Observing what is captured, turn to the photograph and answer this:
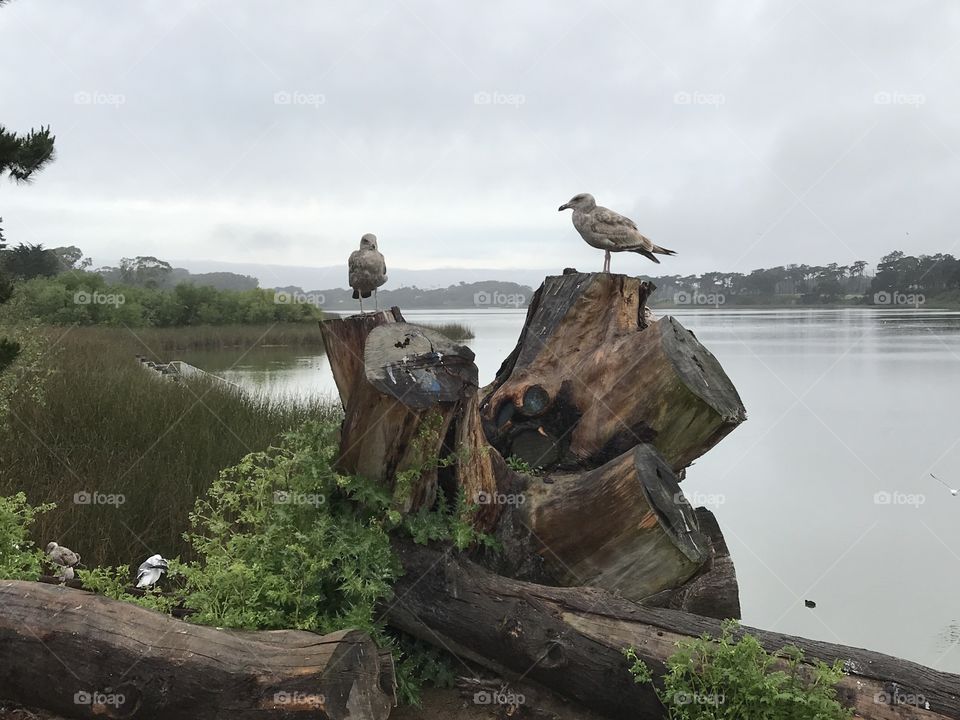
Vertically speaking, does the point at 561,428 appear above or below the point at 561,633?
above

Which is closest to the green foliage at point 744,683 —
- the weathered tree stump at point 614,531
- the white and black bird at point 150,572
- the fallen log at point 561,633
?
the fallen log at point 561,633

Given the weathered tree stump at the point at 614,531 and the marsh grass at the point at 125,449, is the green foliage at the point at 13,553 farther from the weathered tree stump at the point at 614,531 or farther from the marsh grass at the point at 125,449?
the weathered tree stump at the point at 614,531

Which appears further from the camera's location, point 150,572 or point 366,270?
point 366,270

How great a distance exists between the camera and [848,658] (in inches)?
114

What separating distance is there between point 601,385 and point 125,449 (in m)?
4.85

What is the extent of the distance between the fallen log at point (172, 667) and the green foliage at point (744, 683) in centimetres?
116

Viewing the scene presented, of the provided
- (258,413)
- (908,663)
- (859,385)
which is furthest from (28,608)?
(859,385)

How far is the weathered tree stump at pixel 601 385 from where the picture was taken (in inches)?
171

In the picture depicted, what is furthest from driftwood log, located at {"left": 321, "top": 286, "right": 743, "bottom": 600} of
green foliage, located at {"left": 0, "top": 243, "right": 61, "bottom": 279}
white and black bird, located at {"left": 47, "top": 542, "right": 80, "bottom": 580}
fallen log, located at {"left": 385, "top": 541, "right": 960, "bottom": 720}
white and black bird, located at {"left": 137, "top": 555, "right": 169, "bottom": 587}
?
green foliage, located at {"left": 0, "top": 243, "right": 61, "bottom": 279}

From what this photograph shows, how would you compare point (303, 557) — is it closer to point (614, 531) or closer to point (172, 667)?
point (172, 667)

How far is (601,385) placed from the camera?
15.5ft

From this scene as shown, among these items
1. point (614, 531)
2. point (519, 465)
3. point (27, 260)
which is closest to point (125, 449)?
point (519, 465)

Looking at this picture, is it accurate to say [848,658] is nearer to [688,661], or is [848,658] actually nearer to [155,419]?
[688,661]

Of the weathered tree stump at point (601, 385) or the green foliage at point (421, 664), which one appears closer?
the green foliage at point (421, 664)
